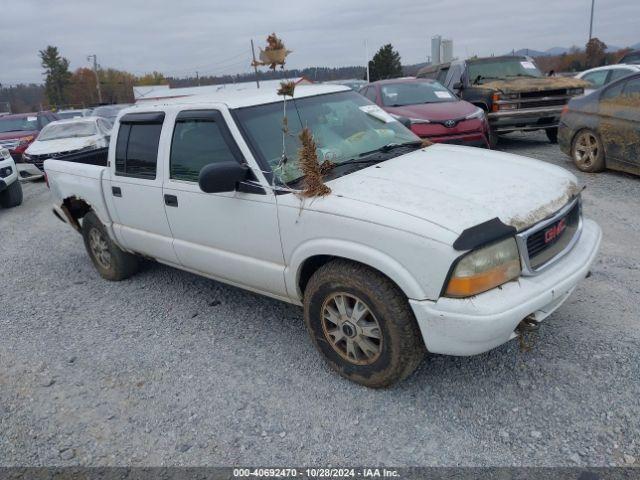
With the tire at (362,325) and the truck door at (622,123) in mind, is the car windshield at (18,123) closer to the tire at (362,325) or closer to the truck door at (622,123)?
→ the truck door at (622,123)

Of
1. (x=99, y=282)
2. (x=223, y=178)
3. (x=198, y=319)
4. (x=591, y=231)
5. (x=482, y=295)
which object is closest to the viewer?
(x=482, y=295)

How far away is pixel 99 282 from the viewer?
221 inches

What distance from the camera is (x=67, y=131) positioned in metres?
13.1

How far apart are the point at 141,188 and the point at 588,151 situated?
6.53 meters

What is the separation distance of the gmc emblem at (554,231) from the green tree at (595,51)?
4500 cm

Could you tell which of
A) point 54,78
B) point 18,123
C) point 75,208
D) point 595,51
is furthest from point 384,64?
point 54,78

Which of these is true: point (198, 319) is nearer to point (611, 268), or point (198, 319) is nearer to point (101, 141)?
point (611, 268)

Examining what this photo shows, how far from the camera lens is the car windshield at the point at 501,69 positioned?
11.2 meters

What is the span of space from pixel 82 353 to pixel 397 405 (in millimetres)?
2468

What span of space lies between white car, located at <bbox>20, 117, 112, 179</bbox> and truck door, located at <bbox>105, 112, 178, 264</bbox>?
703 centimetres

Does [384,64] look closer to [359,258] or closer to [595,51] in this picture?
[595,51]

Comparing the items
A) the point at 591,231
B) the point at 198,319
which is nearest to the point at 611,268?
the point at 591,231

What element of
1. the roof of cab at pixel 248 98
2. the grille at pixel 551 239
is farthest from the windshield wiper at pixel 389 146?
the grille at pixel 551 239

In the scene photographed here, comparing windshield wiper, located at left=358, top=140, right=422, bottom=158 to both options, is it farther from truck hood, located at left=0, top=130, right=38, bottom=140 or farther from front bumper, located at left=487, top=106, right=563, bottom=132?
truck hood, located at left=0, top=130, right=38, bottom=140
